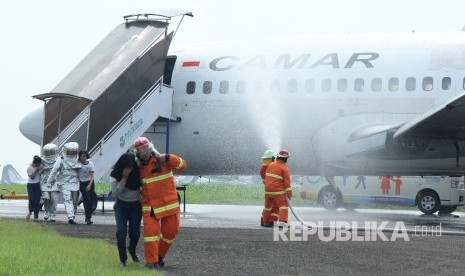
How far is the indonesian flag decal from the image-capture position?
27.6 m

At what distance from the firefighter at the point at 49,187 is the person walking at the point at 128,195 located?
29.2 ft

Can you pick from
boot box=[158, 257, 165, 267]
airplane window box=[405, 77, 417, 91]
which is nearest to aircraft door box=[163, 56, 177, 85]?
airplane window box=[405, 77, 417, 91]

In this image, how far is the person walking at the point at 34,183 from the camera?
76.1 feet

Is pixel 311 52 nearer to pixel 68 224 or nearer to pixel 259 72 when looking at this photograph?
pixel 259 72

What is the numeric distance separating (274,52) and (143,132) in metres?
4.18

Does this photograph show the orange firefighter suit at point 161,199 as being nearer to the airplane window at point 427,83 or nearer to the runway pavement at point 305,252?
the runway pavement at point 305,252

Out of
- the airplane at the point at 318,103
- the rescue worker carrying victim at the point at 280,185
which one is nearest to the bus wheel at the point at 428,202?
the airplane at the point at 318,103

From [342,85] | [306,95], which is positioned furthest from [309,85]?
[342,85]

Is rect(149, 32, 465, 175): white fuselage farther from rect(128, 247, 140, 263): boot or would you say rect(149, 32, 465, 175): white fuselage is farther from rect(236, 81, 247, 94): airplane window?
rect(128, 247, 140, 263): boot

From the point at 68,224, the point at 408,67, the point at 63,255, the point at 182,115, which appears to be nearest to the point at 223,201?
the point at 182,115

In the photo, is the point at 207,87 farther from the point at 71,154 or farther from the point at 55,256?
the point at 55,256

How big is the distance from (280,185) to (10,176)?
134469 mm

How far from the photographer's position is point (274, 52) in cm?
2666

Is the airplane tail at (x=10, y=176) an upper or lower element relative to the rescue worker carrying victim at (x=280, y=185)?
upper
